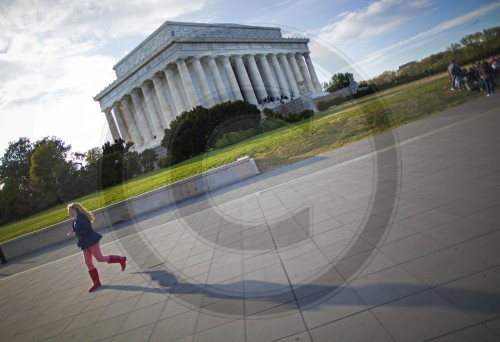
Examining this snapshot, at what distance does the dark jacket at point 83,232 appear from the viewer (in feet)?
21.7

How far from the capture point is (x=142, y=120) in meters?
47.8

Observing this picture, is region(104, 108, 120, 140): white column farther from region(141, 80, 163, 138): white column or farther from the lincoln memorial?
region(141, 80, 163, 138): white column

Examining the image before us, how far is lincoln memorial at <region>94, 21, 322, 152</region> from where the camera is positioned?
40.4m

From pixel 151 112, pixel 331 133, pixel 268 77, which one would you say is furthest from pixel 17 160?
pixel 331 133

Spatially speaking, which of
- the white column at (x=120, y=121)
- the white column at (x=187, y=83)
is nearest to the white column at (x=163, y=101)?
the white column at (x=187, y=83)

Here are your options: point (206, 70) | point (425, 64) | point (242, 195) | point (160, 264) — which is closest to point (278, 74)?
point (206, 70)

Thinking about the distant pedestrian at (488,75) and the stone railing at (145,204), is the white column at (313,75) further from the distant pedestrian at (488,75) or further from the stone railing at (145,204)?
the stone railing at (145,204)

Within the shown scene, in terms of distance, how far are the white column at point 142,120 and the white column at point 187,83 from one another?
11286 mm

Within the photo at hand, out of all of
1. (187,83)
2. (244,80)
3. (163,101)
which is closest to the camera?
(187,83)

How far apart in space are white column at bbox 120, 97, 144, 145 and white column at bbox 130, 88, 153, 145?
5.37ft

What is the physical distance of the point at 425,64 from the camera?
110ft

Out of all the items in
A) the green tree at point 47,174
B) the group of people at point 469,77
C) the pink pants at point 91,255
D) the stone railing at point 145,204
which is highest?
the green tree at point 47,174

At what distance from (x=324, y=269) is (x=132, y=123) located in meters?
53.0

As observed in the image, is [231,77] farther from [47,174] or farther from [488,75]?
[488,75]
